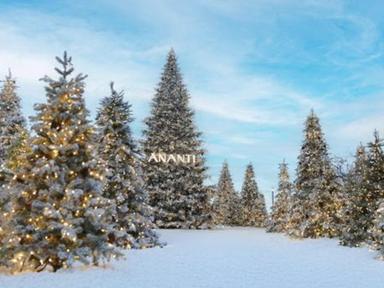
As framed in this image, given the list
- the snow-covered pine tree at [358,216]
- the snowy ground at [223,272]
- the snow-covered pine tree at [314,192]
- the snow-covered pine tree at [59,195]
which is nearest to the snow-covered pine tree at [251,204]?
the snow-covered pine tree at [314,192]

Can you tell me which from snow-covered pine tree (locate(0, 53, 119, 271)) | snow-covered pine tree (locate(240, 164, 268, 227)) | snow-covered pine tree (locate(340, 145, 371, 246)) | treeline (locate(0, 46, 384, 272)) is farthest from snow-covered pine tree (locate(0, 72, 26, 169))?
snow-covered pine tree (locate(240, 164, 268, 227))

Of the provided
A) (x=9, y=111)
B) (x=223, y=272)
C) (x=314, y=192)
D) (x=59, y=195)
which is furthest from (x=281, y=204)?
(x=59, y=195)

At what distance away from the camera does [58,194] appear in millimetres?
15438

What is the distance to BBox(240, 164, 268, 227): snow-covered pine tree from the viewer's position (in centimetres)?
6712

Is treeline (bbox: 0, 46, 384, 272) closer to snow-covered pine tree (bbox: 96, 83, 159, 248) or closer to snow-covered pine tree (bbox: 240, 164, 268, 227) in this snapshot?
snow-covered pine tree (bbox: 96, 83, 159, 248)

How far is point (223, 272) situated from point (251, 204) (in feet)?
172

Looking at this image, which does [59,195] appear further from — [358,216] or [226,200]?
[226,200]

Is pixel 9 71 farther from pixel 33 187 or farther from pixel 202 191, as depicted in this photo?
pixel 33 187

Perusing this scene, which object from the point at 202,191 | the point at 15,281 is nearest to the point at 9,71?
the point at 202,191

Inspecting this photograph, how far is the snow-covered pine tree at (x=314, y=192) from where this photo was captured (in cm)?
3262

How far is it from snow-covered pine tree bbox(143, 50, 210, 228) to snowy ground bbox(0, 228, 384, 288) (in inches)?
731

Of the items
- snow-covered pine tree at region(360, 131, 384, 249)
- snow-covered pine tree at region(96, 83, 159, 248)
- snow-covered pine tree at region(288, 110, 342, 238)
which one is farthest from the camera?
snow-covered pine tree at region(288, 110, 342, 238)

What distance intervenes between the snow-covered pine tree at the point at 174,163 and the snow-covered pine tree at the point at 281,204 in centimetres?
753

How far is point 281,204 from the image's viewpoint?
4991cm
